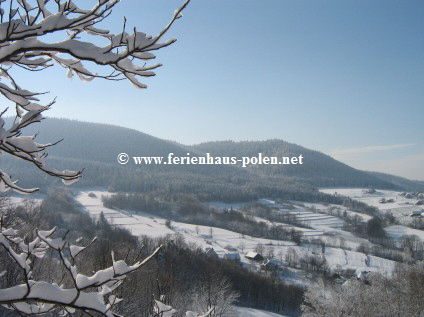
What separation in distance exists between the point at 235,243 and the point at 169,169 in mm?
82638

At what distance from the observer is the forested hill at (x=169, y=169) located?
9688 centimetres

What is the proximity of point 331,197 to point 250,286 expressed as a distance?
271 ft

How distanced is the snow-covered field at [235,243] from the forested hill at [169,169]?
2240cm

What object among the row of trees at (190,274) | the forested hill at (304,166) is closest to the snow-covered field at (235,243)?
the row of trees at (190,274)

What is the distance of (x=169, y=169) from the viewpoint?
449 ft

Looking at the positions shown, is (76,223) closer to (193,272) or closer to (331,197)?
(193,272)

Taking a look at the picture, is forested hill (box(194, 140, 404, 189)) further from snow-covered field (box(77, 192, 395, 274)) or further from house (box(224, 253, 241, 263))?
house (box(224, 253, 241, 263))

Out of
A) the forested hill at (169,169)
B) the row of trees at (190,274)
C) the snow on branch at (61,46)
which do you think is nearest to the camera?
the snow on branch at (61,46)

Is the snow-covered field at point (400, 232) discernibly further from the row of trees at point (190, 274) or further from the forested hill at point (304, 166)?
the forested hill at point (304, 166)

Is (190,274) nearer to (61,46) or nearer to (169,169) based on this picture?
(61,46)

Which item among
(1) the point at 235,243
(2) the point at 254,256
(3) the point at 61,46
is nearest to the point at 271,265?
(2) the point at 254,256

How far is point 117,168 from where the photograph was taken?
366ft

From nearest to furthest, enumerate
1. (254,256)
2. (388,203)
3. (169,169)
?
(254,256) < (388,203) < (169,169)

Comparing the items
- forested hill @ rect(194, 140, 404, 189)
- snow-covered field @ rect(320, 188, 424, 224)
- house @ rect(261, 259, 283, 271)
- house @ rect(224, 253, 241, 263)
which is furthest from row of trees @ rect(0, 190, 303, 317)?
forested hill @ rect(194, 140, 404, 189)
